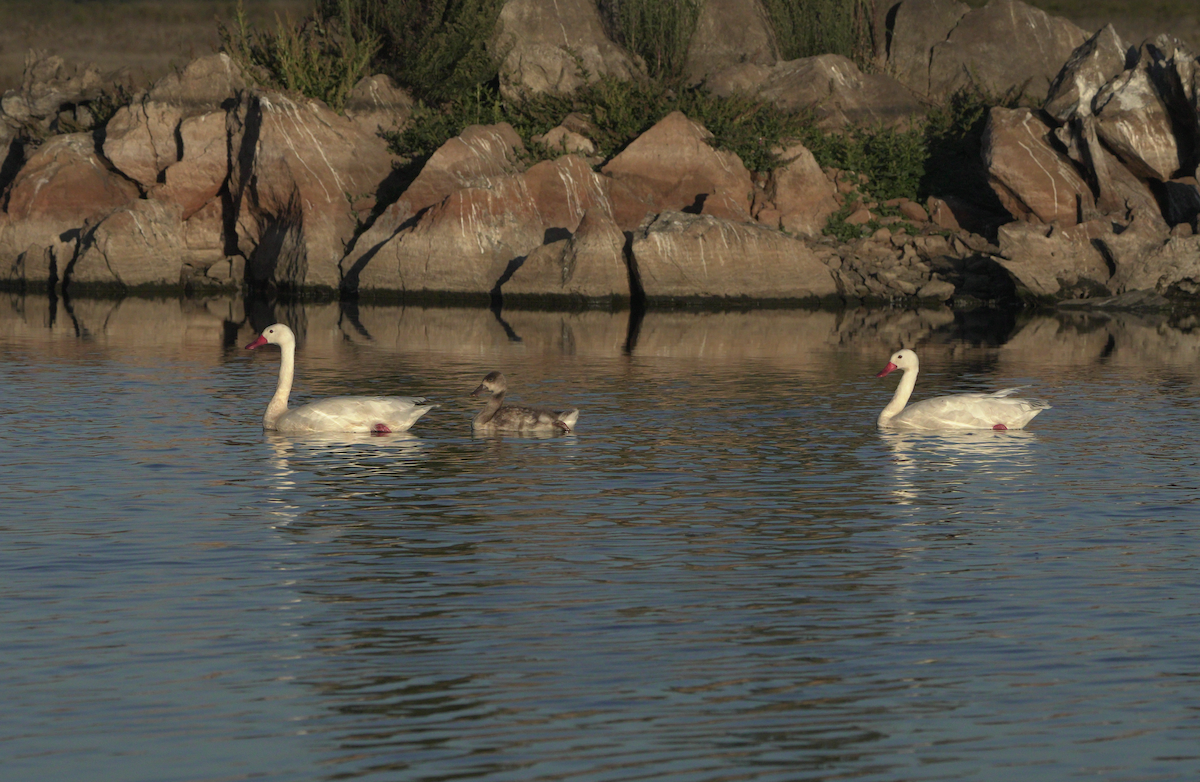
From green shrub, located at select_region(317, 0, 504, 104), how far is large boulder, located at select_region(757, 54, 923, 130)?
7.60 m

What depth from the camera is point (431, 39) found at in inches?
1679

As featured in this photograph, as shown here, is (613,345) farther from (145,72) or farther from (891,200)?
(145,72)

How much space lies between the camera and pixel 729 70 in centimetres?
4328

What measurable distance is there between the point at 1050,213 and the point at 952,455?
78.3 ft

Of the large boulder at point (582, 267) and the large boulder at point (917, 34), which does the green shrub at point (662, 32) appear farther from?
the large boulder at point (582, 267)

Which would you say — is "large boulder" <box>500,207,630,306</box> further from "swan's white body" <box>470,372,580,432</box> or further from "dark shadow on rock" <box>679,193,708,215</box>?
"swan's white body" <box>470,372,580,432</box>

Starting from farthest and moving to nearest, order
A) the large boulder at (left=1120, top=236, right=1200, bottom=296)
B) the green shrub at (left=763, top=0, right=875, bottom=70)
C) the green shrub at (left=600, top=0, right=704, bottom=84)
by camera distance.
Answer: the green shrub at (left=763, top=0, right=875, bottom=70) → the green shrub at (left=600, top=0, right=704, bottom=84) → the large boulder at (left=1120, top=236, right=1200, bottom=296)

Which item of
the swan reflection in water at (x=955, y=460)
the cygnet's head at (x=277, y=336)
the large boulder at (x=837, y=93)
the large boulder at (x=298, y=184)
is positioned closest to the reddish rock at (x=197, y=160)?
the large boulder at (x=298, y=184)

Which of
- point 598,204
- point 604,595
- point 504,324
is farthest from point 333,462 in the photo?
point 598,204

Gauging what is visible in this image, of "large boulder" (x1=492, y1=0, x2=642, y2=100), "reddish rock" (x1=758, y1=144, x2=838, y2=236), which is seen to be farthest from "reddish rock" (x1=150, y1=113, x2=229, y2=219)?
"reddish rock" (x1=758, y1=144, x2=838, y2=236)

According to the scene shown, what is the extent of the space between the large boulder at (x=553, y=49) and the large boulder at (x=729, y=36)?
3144mm

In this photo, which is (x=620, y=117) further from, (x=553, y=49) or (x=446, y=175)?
(x=446, y=175)

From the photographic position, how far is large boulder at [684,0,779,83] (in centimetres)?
4747

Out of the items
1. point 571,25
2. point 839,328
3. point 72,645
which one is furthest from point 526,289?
point 72,645
